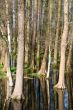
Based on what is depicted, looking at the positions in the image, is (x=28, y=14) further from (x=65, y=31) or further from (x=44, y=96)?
(x=44, y=96)

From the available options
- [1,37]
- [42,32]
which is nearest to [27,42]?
[42,32]

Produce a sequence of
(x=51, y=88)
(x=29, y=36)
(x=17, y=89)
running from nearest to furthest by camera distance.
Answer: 1. (x=17, y=89)
2. (x=51, y=88)
3. (x=29, y=36)

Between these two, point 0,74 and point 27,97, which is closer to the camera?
point 27,97

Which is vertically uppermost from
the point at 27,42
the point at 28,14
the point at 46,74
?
the point at 28,14

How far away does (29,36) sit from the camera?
38.8 meters

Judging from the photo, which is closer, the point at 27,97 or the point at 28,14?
the point at 27,97

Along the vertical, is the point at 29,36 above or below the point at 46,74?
above

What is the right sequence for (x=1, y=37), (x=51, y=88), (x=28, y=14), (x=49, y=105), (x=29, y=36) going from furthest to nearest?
(x=29, y=36) → (x=28, y=14) → (x=1, y=37) → (x=51, y=88) → (x=49, y=105)

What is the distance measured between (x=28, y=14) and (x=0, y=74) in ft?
31.6

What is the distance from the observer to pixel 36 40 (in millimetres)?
37312

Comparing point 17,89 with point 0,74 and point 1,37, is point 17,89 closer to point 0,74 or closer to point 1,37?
point 1,37

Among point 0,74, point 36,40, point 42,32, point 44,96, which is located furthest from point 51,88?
point 42,32

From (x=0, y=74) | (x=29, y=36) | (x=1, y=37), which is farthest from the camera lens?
(x=29, y=36)

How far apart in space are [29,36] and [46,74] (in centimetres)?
930
